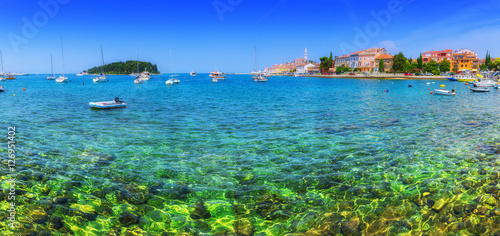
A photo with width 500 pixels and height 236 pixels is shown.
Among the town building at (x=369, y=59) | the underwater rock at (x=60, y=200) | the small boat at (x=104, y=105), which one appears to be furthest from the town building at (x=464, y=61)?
the underwater rock at (x=60, y=200)

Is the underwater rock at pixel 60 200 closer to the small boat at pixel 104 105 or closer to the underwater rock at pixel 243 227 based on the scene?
the underwater rock at pixel 243 227

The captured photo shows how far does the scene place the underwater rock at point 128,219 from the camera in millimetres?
6787

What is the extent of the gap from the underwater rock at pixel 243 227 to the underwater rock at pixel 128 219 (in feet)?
8.20

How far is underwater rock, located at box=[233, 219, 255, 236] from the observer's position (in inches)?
255

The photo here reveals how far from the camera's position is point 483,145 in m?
13.6

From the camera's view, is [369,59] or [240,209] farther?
[369,59]

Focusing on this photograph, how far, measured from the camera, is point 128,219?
6.95 metres

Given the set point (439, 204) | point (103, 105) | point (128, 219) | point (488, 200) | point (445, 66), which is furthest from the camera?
point (445, 66)

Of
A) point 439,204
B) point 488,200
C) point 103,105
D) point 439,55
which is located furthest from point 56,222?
point 439,55

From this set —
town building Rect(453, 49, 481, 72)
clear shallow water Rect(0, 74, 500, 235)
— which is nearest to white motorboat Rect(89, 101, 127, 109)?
clear shallow water Rect(0, 74, 500, 235)

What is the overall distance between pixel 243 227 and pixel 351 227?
258 cm

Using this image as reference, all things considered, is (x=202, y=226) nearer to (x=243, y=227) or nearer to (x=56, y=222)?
(x=243, y=227)

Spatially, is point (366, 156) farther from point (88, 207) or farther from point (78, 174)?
point (78, 174)

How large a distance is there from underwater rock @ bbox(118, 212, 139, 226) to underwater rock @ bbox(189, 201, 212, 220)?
136cm
